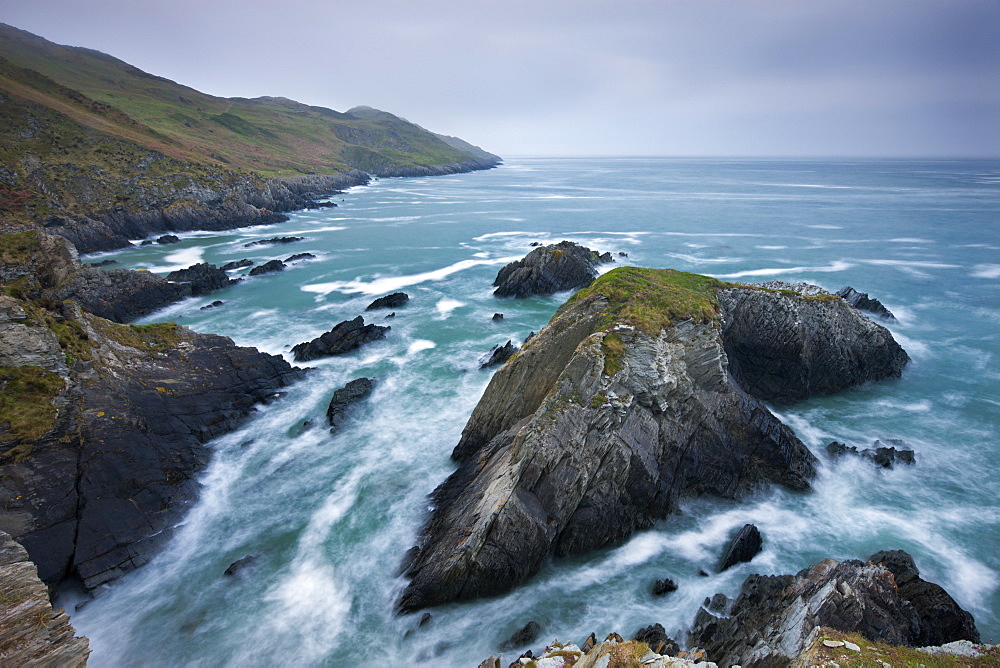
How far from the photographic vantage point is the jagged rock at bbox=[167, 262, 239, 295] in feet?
155

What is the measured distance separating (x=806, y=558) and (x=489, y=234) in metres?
69.1

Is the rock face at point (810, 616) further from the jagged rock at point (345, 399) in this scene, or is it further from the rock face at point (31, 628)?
the jagged rock at point (345, 399)

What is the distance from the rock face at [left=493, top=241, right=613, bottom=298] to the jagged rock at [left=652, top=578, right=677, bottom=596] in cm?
3427

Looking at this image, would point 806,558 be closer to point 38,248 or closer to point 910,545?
point 910,545

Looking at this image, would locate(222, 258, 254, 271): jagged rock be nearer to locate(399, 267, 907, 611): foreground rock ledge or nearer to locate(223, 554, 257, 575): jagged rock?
locate(223, 554, 257, 575): jagged rock

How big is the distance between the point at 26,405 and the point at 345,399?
13.6 m

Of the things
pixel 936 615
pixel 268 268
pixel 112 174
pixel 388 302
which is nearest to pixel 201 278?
pixel 268 268

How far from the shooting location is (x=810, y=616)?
37.0 ft

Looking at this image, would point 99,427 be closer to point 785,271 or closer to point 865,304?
point 865,304

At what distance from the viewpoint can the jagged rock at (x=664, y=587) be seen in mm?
15922

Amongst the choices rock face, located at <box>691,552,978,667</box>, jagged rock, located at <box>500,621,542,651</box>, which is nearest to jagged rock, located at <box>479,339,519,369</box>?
jagged rock, located at <box>500,621,542,651</box>

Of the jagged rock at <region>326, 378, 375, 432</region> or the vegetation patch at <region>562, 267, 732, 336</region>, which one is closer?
the vegetation patch at <region>562, 267, 732, 336</region>

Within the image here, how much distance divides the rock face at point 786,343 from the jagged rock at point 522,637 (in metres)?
18.7

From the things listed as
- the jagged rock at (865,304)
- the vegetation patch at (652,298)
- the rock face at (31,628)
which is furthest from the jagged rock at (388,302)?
the jagged rock at (865,304)
